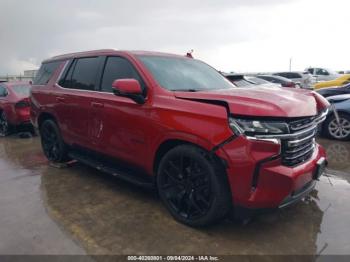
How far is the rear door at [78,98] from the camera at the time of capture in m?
4.31

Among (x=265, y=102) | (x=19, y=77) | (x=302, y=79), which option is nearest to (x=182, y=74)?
(x=265, y=102)

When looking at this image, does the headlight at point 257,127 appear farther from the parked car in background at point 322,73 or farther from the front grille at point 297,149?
the parked car in background at point 322,73

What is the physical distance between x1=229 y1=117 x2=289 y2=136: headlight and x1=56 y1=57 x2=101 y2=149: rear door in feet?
7.37

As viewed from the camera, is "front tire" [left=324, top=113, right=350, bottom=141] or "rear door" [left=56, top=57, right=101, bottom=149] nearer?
"rear door" [left=56, top=57, right=101, bottom=149]

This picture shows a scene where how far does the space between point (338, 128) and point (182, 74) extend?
4910 mm

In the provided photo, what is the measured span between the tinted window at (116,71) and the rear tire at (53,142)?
1565mm

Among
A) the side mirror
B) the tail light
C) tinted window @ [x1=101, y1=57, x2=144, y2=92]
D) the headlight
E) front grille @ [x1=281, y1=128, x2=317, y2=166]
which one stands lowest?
the tail light

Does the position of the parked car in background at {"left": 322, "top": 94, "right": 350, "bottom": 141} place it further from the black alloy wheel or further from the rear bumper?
the black alloy wheel

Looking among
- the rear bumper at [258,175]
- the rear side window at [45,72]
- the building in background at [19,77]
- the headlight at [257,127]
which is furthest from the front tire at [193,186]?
the building in background at [19,77]

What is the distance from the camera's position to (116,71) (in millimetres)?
4016

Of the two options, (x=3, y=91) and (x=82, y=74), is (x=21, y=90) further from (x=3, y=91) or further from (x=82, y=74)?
(x=82, y=74)

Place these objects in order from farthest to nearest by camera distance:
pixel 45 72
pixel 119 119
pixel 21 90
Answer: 1. pixel 21 90
2. pixel 45 72
3. pixel 119 119


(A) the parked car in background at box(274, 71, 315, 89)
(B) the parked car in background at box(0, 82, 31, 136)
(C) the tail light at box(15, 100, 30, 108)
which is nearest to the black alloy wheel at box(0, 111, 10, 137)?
(B) the parked car in background at box(0, 82, 31, 136)

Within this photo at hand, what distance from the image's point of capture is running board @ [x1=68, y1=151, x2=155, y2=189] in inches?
141
